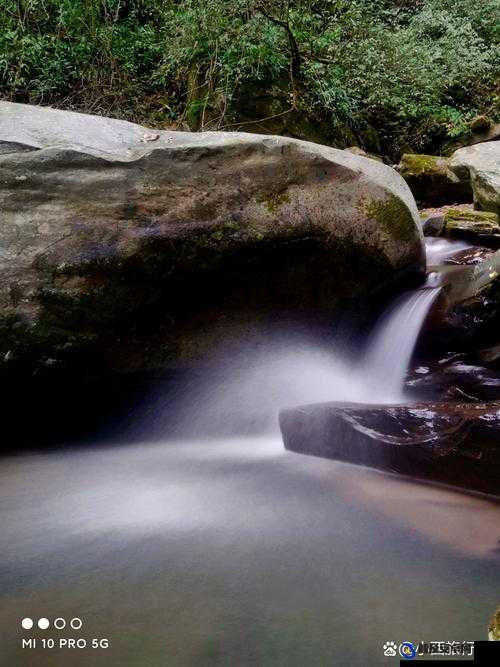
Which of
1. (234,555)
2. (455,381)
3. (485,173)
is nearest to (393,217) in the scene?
(455,381)

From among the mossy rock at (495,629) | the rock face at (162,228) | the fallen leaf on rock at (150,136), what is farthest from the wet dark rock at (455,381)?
the fallen leaf on rock at (150,136)

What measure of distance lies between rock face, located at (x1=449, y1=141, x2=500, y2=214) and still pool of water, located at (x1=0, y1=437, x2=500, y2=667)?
4293 mm

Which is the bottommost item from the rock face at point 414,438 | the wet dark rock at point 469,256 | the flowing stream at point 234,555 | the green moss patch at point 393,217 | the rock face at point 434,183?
the flowing stream at point 234,555

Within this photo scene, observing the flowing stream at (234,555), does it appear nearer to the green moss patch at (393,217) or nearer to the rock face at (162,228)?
the rock face at (162,228)

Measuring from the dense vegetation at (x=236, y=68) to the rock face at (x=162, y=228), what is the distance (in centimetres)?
447

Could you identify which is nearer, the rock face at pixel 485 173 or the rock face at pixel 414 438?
the rock face at pixel 414 438

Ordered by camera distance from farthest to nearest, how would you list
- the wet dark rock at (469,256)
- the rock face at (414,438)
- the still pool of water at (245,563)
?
the wet dark rock at (469,256) → the rock face at (414,438) → the still pool of water at (245,563)

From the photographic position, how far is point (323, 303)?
171 inches

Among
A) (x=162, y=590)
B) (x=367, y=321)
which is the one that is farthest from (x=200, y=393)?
(x=162, y=590)

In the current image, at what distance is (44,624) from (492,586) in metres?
1.47

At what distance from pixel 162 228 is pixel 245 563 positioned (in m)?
2.18

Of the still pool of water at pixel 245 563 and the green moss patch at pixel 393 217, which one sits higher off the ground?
the green moss patch at pixel 393 217

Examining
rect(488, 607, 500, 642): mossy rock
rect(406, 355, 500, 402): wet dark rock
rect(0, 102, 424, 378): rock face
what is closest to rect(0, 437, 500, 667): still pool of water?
rect(488, 607, 500, 642): mossy rock

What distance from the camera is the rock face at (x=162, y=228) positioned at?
341 centimetres
